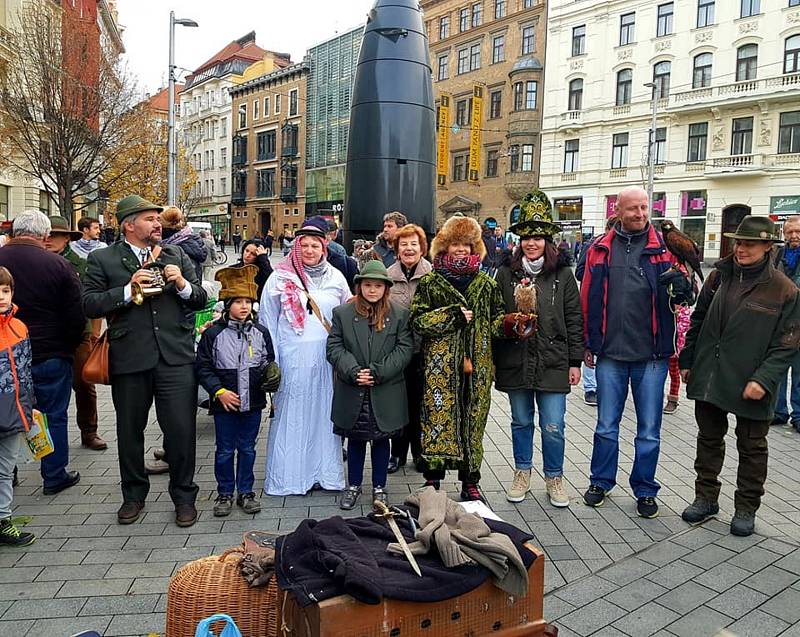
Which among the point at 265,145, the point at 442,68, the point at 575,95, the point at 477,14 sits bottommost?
the point at 575,95

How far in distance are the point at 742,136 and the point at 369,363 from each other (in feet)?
110

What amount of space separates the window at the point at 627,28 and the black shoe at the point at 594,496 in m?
36.8

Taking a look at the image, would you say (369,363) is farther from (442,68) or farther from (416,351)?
(442,68)

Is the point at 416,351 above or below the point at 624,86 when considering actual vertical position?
below

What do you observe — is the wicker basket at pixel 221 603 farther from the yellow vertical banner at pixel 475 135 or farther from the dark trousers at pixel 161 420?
the yellow vertical banner at pixel 475 135

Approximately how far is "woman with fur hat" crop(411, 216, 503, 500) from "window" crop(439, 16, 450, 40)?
1834 inches

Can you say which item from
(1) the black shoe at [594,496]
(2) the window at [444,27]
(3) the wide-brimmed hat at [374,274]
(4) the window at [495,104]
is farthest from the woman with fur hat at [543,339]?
(2) the window at [444,27]

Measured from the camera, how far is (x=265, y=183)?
2506 inches

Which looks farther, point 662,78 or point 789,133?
point 662,78

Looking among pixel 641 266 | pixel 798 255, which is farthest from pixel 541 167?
pixel 641 266

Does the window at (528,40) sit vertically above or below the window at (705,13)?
above

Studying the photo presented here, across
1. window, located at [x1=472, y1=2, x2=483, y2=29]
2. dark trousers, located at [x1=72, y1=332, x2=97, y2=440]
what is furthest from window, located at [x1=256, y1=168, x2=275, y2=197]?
dark trousers, located at [x1=72, y1=332, x2=97, y2=440]

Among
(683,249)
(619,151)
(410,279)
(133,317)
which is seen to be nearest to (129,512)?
(133,317)

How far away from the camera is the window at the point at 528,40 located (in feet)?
132
